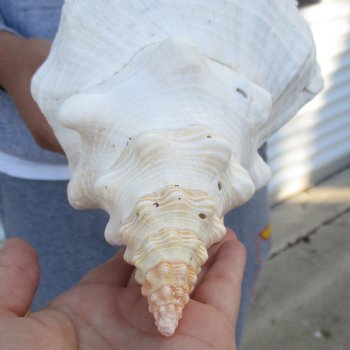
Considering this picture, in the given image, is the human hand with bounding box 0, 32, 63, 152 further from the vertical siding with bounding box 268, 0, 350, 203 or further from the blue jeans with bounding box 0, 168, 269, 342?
the vertical siding with bounding box 268, 0, 350, 203

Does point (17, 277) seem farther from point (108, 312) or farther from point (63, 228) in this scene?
point (63, 228)

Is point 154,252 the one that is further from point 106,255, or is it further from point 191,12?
point 106,255

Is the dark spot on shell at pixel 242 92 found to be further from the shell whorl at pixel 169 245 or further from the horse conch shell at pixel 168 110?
the shell whorl at pixel 169 245

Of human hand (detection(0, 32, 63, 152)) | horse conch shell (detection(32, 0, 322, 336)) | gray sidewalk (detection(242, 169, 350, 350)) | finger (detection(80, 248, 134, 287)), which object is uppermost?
horse conch shell (detection(32, 0, 322, 336))

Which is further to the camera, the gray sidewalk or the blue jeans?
the gray sidewalk

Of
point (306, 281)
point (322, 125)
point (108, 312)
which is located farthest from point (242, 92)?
point (322, 125)

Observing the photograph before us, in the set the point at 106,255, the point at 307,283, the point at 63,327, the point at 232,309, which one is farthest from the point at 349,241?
the point at 63,327

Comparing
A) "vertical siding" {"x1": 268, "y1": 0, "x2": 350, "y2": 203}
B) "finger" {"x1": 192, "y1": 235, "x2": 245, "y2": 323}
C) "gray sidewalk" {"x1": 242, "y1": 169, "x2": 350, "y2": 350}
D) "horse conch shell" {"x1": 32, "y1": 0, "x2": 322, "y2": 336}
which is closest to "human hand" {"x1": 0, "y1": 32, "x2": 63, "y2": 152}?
"horse conch shell" {"x1": 32, "y1": 0, "x2": 322, "y2": 336}
